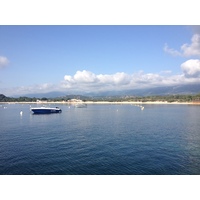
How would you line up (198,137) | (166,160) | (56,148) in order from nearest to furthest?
1. (166,160)
2. (56,148)
3. (198,137)

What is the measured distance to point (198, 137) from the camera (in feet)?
67.8

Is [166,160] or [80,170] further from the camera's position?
[166,160]

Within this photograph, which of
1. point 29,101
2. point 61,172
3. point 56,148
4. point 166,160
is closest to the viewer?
point 61,172

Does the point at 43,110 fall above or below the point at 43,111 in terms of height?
above

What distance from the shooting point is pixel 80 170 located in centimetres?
1159

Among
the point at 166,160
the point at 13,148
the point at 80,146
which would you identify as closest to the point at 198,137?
the point at 166,160

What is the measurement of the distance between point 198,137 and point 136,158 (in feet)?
33.6

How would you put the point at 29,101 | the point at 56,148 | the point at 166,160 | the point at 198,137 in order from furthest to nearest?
the point at 29,101 → the point at 198,137 → the point at 56,148 → the point at 166,160
